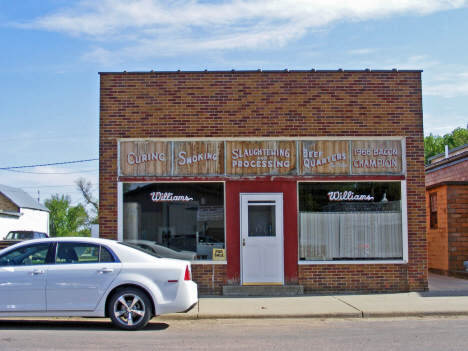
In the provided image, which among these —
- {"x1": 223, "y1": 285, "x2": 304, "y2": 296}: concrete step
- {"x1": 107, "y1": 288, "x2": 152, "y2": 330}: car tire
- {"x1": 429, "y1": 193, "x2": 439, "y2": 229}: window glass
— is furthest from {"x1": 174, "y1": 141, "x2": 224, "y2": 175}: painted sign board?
{"x1": 429, "y1": 193, "x2": 439, "y2": 229}: window glass

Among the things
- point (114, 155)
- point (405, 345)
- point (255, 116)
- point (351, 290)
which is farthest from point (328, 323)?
point (114, 155)

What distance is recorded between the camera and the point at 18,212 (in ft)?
154

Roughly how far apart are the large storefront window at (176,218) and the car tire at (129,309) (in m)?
3.89

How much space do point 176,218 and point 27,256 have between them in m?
4.23

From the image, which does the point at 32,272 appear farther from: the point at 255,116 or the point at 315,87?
the point at 315,87

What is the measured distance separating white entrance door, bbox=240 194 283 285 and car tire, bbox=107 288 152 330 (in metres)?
4.13

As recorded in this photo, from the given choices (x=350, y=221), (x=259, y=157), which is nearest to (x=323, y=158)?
(x=259, y=157)

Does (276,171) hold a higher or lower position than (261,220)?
higher

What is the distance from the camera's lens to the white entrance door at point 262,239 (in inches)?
478

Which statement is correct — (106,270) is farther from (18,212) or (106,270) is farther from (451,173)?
(18,212)

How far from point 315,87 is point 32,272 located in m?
7.48

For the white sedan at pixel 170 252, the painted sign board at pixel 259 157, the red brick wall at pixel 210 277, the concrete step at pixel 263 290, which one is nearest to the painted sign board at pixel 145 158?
the painted sign board at pixel 259 157

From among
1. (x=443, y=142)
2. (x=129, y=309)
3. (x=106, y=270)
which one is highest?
(x=443, y=142)

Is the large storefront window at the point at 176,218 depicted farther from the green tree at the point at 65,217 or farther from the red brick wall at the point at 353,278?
the green tree at the point at 65,217
